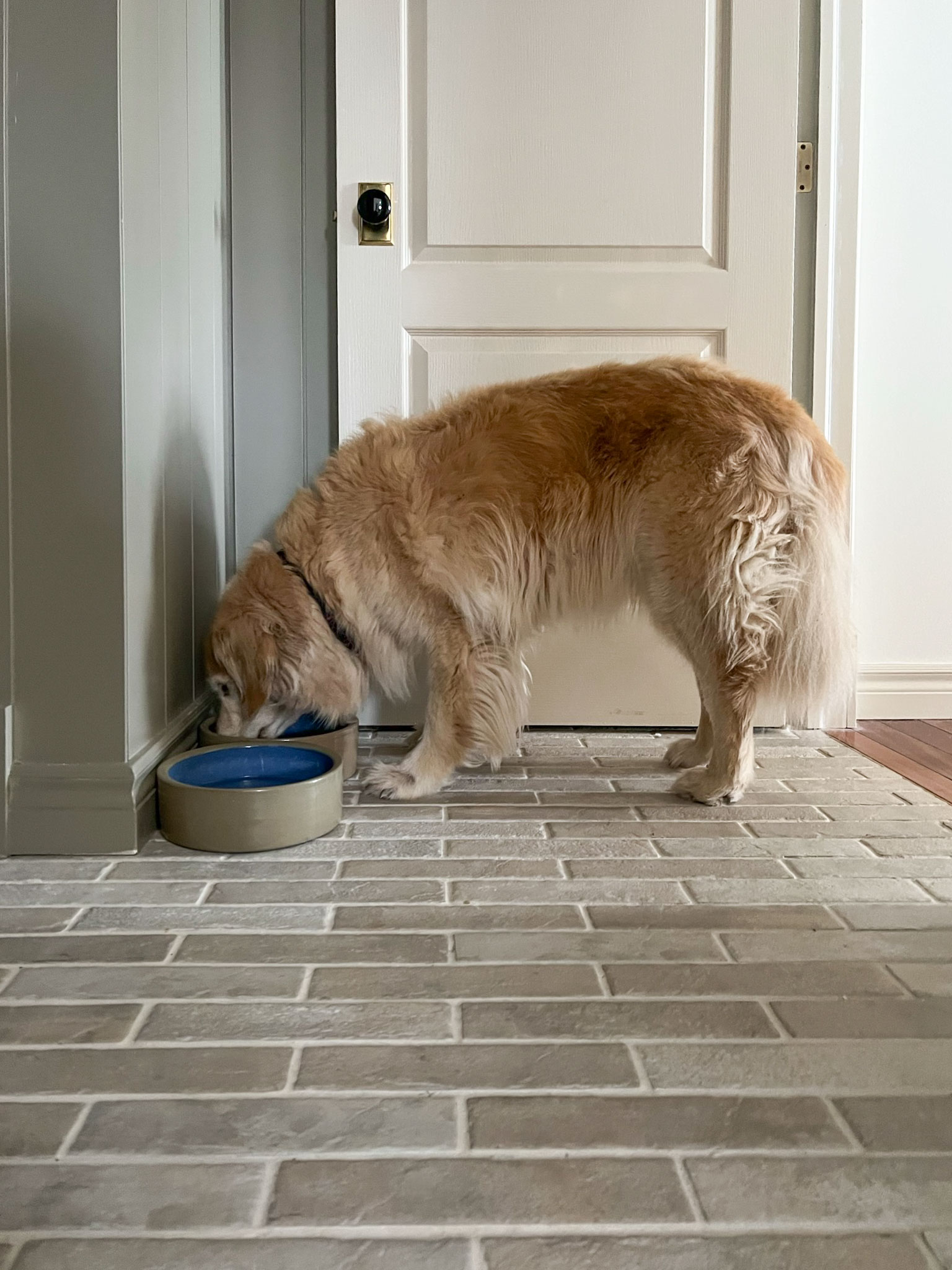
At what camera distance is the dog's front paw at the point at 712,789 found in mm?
2088

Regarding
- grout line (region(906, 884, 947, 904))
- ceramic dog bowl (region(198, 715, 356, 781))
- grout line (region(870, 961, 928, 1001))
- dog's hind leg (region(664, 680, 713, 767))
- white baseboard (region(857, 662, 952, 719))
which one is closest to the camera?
grout line (region(870, 961, 928, 1001))

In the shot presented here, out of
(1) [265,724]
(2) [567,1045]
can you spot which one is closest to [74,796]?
(1) [265,724]

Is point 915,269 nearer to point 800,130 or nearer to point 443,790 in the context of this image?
point 800,130

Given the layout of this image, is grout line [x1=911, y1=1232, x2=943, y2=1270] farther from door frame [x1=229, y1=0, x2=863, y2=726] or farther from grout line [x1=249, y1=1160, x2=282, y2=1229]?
door frame [x1=229, y1=0, x2=863, y2=726]

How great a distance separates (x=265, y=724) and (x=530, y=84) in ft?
6.08

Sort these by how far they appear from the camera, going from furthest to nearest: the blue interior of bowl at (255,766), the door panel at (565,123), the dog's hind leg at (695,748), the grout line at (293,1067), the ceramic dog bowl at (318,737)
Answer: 1. the door panel at (565,123)
2. the dog's hind leg at (695,748)
3. the ceramic dog bowl at (318,737)
4. the blue interior of bowl at (255,766)
5. the grout line at (293,1067)

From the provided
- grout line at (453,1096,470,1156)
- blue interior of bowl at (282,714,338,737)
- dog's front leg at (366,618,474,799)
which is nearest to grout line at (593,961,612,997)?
grout line at (453,1096,470,1156)

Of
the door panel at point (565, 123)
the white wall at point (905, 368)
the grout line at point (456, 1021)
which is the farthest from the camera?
the white wall at point (905, 368)

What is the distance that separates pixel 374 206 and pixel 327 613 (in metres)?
1.18

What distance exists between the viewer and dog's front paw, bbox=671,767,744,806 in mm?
2088

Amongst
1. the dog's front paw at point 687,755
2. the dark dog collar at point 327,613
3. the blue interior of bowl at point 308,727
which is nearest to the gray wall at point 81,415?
the dark dog collar at point 327,613

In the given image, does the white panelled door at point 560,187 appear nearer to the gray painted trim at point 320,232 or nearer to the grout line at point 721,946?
the gray painted trim at point 320,232

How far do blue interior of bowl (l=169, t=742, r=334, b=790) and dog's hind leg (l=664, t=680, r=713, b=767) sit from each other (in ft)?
2.98

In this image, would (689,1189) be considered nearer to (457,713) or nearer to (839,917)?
(839,917)
